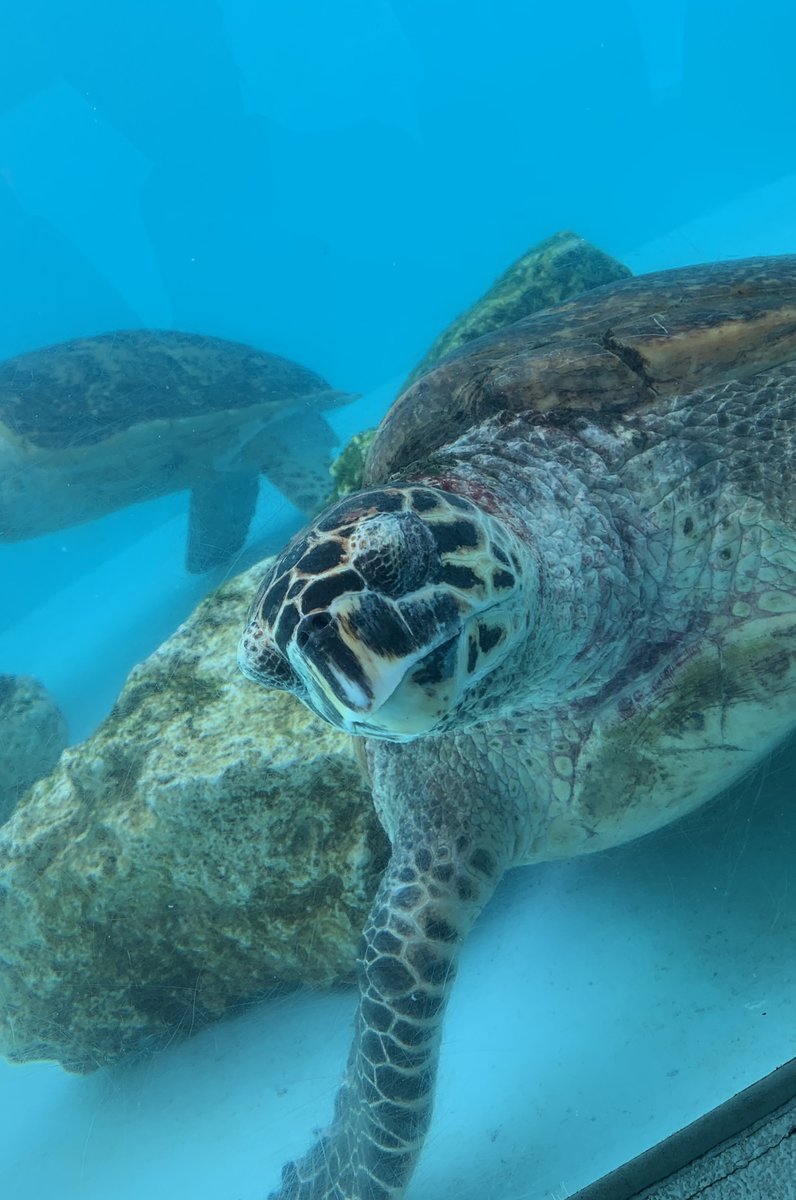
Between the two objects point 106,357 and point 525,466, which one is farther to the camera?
point 106,357

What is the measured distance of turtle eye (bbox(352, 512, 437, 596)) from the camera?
1.14 meters

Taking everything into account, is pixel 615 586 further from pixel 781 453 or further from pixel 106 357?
pixel 106 357

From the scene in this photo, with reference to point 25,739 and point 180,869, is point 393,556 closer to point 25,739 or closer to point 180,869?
point 180,869

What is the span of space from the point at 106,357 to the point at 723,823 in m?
6.65

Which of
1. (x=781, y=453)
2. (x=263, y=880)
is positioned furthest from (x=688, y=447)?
(x=263, y=880)

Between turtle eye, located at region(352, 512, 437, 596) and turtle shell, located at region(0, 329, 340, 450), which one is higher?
turtle shell, located at region(0, 329, 340, 450)

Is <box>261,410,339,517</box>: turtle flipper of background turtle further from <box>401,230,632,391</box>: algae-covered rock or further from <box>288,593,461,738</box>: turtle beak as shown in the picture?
<box>288,593,461,738</box>: turtle beak

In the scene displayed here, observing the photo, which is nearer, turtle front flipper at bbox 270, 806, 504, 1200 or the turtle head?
the turtle head

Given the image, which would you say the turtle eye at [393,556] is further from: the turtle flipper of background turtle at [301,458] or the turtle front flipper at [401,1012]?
the turtle flipper of background turtle at [301,458]

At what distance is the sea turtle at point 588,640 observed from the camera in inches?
69.0

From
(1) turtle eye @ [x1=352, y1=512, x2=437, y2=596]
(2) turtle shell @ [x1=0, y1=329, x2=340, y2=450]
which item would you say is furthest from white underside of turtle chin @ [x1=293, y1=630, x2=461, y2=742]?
(2) turtle shell @ [x1=0, y1=329, x2=340, y2=450]

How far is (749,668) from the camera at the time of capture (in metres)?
1.77

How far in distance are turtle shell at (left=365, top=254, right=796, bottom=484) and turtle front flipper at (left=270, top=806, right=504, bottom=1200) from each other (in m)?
1.07

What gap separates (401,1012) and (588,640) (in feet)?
3.38
